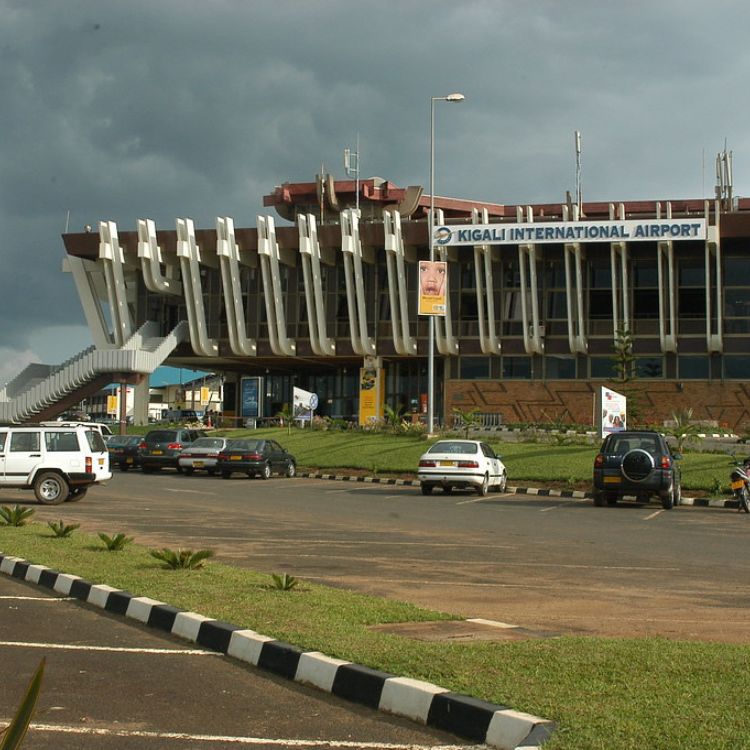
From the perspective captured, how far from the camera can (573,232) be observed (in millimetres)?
49688

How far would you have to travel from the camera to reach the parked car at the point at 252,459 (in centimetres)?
3519

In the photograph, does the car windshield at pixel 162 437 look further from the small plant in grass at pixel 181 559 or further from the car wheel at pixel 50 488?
the small plant in grass at pixel 181 559

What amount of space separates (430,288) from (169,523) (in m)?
20.8

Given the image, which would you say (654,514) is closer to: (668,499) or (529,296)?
(668,499)

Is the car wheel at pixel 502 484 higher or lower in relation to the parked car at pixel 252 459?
lower

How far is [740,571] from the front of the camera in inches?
502

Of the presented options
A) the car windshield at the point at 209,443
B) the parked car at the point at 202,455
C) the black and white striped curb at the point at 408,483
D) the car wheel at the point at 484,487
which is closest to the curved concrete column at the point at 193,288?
the car windshield at the point at 209,443

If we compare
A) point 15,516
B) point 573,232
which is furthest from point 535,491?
point 573,232

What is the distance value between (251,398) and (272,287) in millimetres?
6214

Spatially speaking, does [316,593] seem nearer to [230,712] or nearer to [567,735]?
[230,712]

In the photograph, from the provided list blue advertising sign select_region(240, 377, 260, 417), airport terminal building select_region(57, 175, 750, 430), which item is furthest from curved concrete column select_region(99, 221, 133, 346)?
blue advertising sign select_region(240, 377, 260, 417)

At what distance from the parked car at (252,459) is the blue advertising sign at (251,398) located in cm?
2000

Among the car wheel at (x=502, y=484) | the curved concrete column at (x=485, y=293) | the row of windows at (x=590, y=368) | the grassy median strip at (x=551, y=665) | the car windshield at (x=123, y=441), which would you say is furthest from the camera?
the curved concrete column at (x=485, y=293)

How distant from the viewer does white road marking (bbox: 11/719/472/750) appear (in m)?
Answer: 5.41
